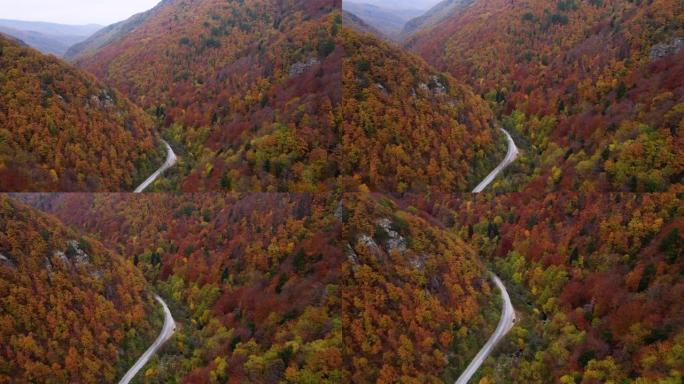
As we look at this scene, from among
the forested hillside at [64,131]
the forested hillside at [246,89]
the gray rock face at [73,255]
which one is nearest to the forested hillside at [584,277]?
the forested hillside at [246,89]

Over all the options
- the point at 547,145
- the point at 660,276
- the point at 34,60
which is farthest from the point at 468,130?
the point at 34,60

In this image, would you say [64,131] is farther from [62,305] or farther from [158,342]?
[158,342]

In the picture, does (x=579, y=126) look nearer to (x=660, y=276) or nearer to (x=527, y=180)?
(x=527, y=180)

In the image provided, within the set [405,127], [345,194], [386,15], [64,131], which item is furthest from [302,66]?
[386,15]

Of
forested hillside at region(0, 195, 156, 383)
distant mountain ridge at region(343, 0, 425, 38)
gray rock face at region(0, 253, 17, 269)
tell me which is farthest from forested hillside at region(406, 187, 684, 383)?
gray rock face at region(0, 253, 17, 269)

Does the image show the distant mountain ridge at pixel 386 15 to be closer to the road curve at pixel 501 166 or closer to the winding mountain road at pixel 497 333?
the road curve at pixel 501 166

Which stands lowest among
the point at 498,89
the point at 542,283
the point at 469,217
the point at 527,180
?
the point at 542,283
